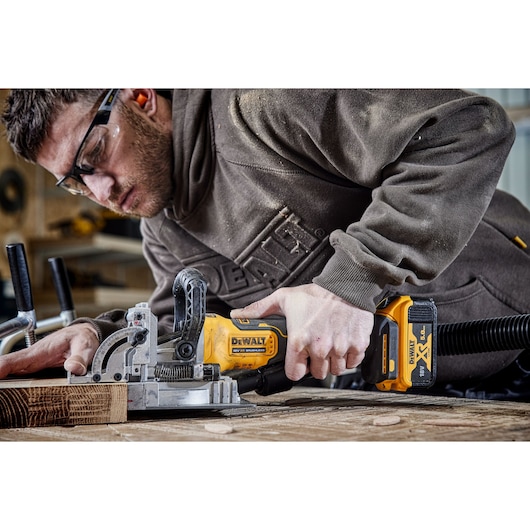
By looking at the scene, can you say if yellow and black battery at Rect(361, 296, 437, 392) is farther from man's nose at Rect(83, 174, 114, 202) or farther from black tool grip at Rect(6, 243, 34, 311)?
black tool grip at Rect(6, 243, 34, 311)

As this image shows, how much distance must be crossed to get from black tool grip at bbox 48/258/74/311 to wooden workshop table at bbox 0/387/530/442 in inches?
25.5

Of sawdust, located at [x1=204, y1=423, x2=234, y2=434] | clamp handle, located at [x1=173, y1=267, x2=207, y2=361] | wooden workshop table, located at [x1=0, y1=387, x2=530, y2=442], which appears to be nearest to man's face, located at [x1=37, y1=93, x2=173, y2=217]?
clamp handle, located at [x1=173, y1=267, x2=207, y2=361]

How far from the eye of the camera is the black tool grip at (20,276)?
6.10 ft

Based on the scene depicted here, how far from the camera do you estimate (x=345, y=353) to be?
1608mm

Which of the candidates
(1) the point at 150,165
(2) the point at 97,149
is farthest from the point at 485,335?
(2) the point at 97,149

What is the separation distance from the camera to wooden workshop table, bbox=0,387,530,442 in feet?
4.46

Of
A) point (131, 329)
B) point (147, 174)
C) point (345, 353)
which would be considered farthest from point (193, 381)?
point (147, 174)

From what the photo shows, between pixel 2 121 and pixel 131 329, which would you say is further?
pixel 2 121

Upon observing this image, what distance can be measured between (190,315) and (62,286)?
0.76 meters

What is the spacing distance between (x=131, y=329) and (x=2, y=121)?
75 centimetres

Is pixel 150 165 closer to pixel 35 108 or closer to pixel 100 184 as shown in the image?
pixel 100 184

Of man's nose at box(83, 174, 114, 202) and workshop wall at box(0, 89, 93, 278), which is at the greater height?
workshop wall at box(0, 89, 93, 278)
